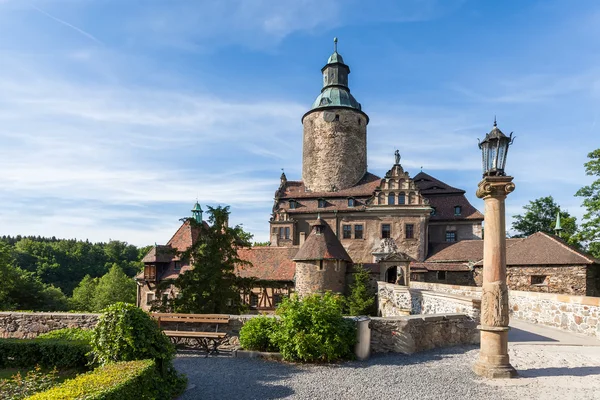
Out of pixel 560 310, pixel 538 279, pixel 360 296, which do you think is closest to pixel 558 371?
pixel 560 310

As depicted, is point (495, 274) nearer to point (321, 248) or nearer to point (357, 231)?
point (321, 248)

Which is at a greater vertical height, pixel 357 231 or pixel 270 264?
pixel 357 231

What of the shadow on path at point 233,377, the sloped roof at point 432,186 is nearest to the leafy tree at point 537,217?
the sloped roof at point 432,186

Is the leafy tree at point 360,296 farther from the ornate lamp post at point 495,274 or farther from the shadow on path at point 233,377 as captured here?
the ornate lamp post at point 495,274

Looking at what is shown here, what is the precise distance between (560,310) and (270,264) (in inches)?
807

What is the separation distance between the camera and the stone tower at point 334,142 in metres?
40.8

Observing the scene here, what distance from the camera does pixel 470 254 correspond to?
98.7 feet

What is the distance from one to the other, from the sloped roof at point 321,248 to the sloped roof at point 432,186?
15551 millimetres

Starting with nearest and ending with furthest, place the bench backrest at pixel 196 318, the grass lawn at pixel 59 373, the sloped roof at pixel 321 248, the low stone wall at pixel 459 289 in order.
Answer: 1. the grass lawn at pixel 59 373
2. the bench backrest at pixel 196 318
3. the low stone wall at pixel 459 289
4. the sloped roof at pixel 321 248

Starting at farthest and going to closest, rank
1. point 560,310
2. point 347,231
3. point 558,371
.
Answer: point 347,231 → point 560,310 → point 558,371

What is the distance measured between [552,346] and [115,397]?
9733mm

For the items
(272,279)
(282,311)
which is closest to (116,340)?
(282,311)

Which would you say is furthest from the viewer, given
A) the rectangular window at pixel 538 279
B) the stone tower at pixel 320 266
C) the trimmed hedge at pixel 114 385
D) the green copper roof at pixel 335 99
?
the green copper roof at pixel 335 99

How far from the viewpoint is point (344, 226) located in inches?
1451
